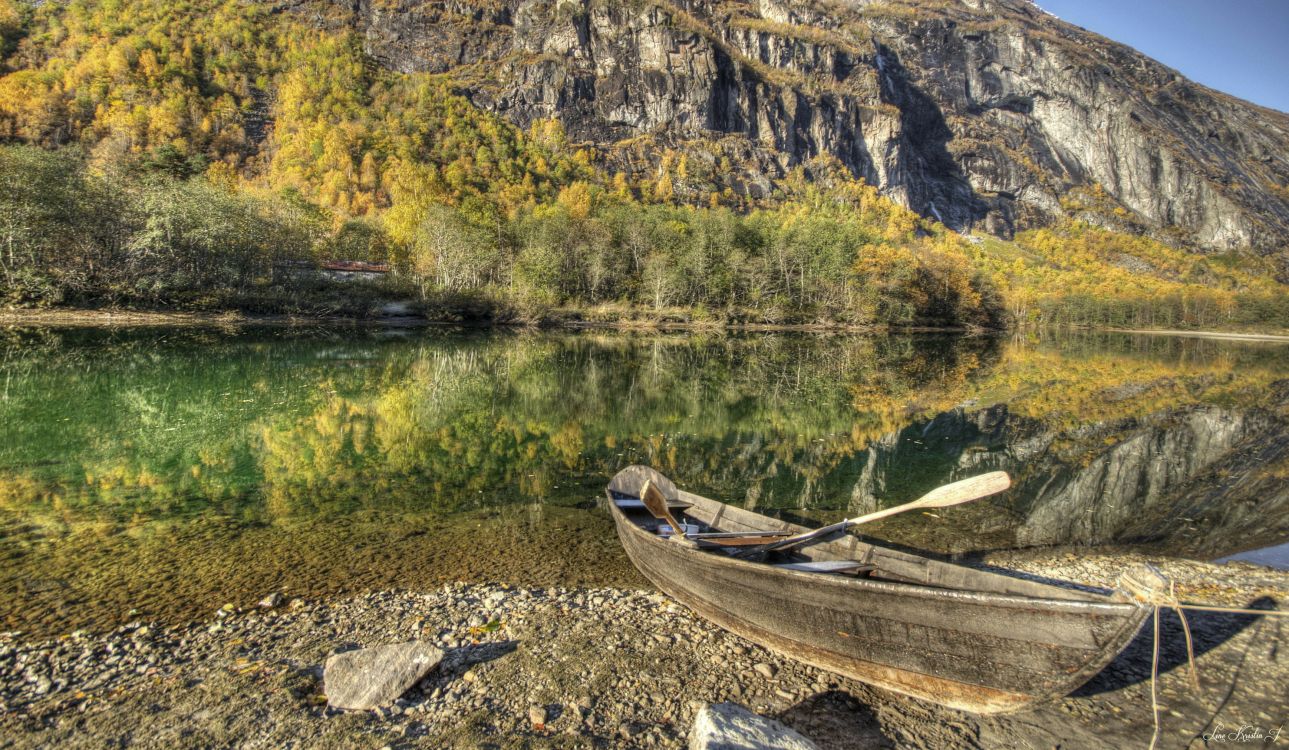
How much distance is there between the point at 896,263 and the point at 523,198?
70911 mm

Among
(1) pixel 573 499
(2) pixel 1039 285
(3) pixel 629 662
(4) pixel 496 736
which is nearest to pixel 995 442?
(1) pixel 573 499

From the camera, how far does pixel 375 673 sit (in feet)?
15.9

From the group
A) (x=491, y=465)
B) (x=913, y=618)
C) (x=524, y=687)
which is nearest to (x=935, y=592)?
(x=913, y=618)

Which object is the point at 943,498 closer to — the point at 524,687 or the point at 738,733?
the point at 738,733

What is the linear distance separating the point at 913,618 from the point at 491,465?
996 cm

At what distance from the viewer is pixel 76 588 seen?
6.66 metres

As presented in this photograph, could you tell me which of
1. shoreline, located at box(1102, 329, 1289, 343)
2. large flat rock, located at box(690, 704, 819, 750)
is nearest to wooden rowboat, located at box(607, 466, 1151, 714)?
large flat rock, located at box(690, 704, 819, 750)

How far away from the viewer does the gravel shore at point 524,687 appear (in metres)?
4.51

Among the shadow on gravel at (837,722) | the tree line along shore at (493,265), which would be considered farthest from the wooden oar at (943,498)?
the tree line along shore at (493,265)

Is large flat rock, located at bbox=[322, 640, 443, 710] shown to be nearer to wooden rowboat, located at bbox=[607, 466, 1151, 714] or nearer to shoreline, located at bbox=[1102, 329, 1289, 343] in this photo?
wooden rowboat, located at bbox=[607, 466, 1151, 714]

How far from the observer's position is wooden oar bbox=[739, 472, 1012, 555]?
5.67m

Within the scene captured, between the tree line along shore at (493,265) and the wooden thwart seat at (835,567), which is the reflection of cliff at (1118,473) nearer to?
the wooden thwart seat at (835,567)

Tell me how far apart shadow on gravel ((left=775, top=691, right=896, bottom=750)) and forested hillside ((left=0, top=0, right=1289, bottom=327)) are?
52048 millimetres

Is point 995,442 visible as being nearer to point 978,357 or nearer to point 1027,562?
point 1027,562
